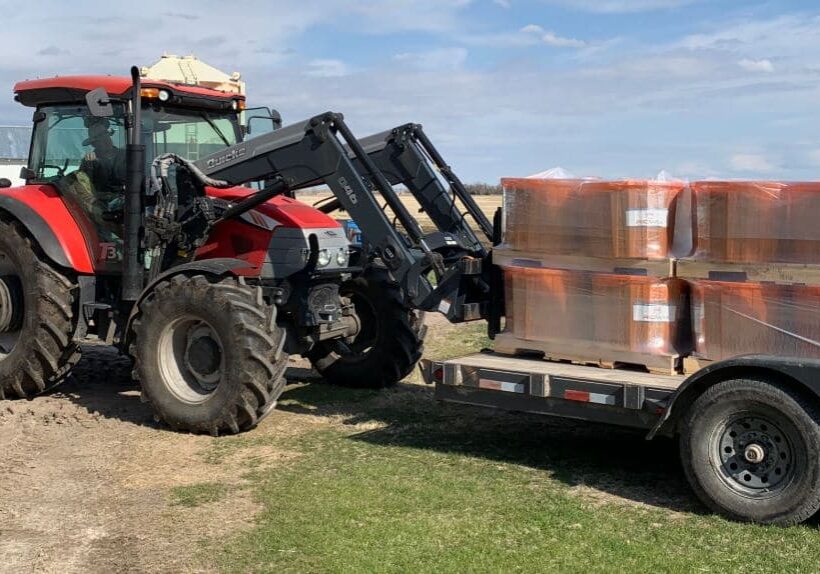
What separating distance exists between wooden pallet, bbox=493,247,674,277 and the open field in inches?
54.0

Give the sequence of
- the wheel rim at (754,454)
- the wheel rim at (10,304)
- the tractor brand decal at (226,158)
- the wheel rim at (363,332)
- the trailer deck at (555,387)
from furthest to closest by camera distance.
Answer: the wheel rim at (363,332)
the wheel rim at (10,304)
the tractor brand decal at (226,158)
the trailer deck at (555,387)
the wheel rim at (754,454)

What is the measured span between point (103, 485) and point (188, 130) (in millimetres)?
3602

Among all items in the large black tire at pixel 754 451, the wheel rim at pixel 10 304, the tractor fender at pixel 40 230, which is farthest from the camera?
the wheel rim at pixel 10 304

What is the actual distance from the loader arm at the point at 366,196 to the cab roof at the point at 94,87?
827mm

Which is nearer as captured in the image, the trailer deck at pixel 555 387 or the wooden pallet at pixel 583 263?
the trailer deck at pixel 555 387

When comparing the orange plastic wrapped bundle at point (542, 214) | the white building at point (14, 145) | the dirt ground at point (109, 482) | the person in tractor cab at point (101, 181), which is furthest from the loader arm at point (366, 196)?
the white building at point (14, 145)

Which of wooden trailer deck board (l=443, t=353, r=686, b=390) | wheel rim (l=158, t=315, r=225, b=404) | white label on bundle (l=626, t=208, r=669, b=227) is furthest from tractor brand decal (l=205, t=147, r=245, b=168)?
white label on bundle (l=626, t=208, r=669, b=227)

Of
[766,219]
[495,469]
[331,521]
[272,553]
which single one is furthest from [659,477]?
[272,553]

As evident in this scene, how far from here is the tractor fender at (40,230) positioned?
26.9ft

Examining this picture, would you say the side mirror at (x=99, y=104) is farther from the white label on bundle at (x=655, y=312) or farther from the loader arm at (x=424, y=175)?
the white label on bundle at (x=655, y=312)

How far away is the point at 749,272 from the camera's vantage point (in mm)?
5891

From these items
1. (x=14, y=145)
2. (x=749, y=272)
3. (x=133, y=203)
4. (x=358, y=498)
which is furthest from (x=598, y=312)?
(x=14, y=145)

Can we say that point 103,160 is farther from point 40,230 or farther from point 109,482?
point 109,482

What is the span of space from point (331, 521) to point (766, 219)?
3.17m
